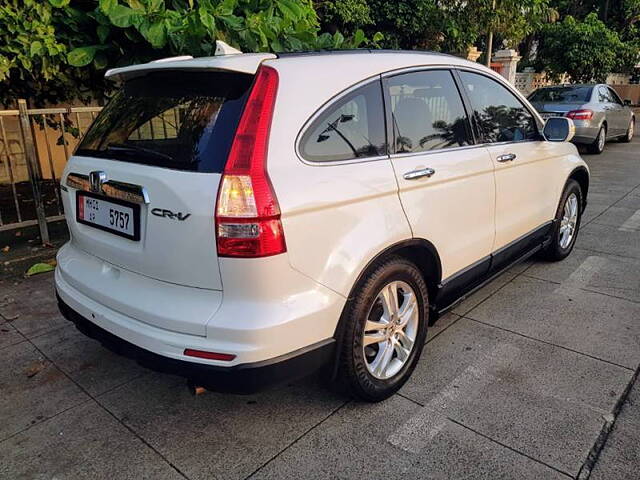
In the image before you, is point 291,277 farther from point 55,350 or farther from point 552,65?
point 552,65

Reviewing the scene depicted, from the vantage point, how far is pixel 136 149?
2.41 meters

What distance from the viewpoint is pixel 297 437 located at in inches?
97.5

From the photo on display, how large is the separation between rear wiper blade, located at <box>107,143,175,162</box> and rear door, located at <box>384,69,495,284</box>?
110 centimetres

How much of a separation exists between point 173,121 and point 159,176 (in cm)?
37

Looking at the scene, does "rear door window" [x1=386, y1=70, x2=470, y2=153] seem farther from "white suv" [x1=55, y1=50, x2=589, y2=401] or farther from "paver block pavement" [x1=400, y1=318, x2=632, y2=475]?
"paver block pavement" [x1=400, y1=318, x2=632, y2=475]

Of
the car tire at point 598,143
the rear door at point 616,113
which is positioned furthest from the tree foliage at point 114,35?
the rear door at point 616,113

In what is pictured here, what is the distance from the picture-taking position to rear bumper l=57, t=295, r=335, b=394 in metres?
A: 2.08

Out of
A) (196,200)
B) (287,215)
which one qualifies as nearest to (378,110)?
(287,215)

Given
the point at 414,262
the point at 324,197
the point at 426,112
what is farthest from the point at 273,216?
the point at 426,112

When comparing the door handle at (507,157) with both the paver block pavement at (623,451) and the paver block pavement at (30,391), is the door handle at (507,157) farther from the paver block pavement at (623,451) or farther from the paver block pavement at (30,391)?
the paver block pavement at (30,391)

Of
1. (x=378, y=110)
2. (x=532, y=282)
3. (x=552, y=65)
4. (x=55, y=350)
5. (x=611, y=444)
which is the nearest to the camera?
(x=611, y=444)

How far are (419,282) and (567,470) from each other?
1.10 metres

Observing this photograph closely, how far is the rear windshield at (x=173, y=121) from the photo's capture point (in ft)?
6.92

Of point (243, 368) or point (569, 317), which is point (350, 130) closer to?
point (243, 368)
